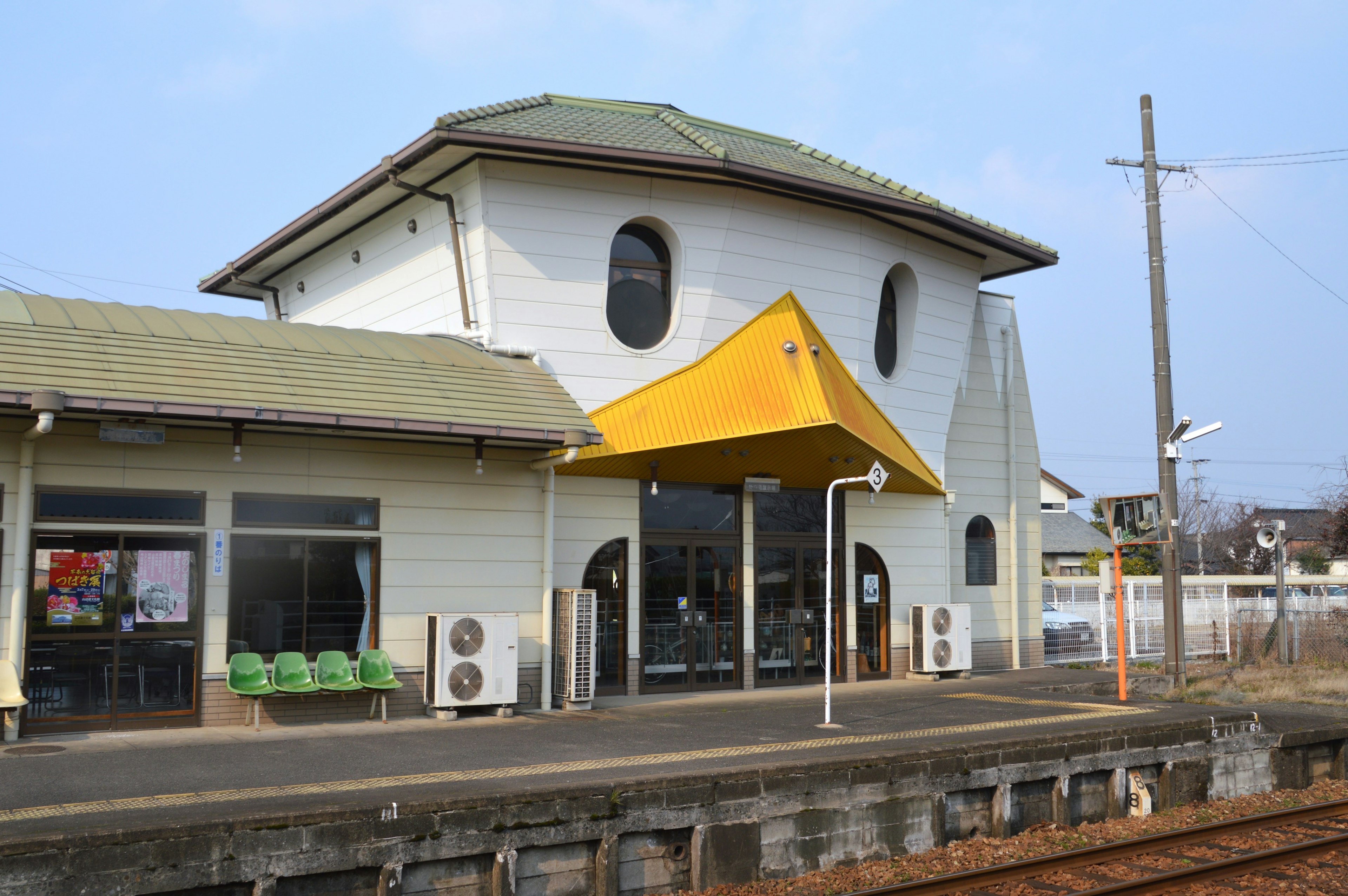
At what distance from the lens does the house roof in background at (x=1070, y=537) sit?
5572 centimetres

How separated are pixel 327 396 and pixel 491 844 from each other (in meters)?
5.84

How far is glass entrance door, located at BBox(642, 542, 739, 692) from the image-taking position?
1519 centimetres

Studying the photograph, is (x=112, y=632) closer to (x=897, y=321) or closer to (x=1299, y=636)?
(x=897, y=321)

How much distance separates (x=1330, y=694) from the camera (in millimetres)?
16656

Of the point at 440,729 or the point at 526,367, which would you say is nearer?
the point at 440,729

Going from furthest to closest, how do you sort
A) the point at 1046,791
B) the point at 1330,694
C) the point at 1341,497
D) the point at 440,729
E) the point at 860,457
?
the point at 1341,497 < the point at 1330,694 < the point at 860,457 < the point at 440,729 < the point at 1046,791

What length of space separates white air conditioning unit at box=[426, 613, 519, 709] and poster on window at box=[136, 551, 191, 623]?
2.66 metres

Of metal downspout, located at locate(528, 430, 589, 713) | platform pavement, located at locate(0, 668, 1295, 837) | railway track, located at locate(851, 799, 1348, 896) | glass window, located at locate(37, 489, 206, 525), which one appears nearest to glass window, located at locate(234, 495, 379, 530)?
glass window, located at locate(37, 489, 206, 525)

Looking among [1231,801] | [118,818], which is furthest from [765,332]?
[118,818]

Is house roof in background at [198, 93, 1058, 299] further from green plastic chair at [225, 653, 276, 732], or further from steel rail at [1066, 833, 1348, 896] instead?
steel rail at [1066, 833, 1348, 896]

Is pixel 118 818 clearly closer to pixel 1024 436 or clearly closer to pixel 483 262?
pixel 483 262

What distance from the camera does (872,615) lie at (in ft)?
57.1

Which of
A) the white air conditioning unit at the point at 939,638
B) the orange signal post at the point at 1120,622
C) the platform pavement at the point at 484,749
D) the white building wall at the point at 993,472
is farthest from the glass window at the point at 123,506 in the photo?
the white building wall at the point at 993,472

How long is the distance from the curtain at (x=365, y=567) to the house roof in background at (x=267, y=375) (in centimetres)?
115
